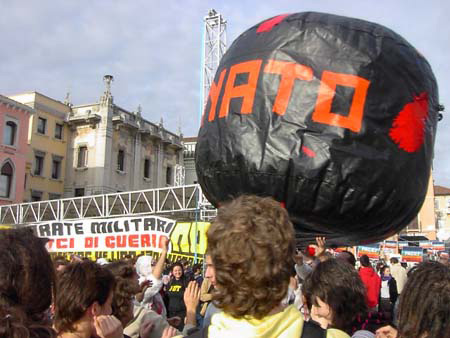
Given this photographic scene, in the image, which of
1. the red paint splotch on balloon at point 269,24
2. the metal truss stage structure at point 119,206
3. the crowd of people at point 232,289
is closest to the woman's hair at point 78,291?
the crowd of people at point 232,289

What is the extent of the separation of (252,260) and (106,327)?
1053 mm

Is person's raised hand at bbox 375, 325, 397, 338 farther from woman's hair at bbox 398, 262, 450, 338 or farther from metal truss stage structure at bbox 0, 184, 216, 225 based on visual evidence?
metal truss stage structure at bbox 0, 184, 216, 225

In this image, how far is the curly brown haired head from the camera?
1491 millimetres

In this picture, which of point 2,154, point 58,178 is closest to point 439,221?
point 58,178

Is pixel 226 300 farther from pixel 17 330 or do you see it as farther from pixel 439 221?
pixel 439 221

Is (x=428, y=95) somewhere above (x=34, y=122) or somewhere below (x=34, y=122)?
below

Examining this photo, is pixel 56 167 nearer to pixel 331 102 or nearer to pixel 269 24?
pixel 269 24

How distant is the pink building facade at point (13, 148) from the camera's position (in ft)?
89.7

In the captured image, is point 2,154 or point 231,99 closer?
point 231,99

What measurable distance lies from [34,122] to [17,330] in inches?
1235

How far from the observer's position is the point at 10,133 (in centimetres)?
2800

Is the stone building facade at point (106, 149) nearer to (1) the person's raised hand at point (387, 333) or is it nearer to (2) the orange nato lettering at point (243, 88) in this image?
(2) the orange nato lettering at point (243, 88)

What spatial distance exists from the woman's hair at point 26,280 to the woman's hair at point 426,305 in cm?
132

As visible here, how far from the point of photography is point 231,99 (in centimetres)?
285
